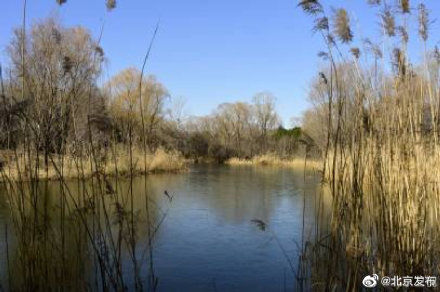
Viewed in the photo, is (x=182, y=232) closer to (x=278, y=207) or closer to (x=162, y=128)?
(x=278, y=207)

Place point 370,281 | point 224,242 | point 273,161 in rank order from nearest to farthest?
point 370,281 → point 224,242 → point 273,161

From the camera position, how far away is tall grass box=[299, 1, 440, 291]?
7.79 ft

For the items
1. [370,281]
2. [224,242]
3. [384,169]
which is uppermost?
[384,169]

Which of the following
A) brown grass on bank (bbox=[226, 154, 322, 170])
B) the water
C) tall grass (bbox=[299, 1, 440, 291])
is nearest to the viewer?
tall grass (bbox=[299, 1, 440, 291])

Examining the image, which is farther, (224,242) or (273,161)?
(273,161)

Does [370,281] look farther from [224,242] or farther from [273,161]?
[273,161]

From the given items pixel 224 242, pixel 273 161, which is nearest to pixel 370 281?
pixel 224 242

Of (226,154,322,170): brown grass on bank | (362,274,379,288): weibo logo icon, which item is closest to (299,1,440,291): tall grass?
(362,274,379,288): weibo logo icon

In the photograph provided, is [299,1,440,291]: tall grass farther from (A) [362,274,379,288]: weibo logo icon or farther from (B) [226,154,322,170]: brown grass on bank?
(B) [226,154,322,170]: brown grass on bank

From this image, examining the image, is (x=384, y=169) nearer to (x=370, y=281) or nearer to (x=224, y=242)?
(x=370, y=281)

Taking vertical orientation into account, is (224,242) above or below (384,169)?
below

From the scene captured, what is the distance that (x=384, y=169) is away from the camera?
2475 millimetres

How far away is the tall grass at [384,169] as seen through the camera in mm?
2373

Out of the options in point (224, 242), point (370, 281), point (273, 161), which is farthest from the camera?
point (273, 161)
